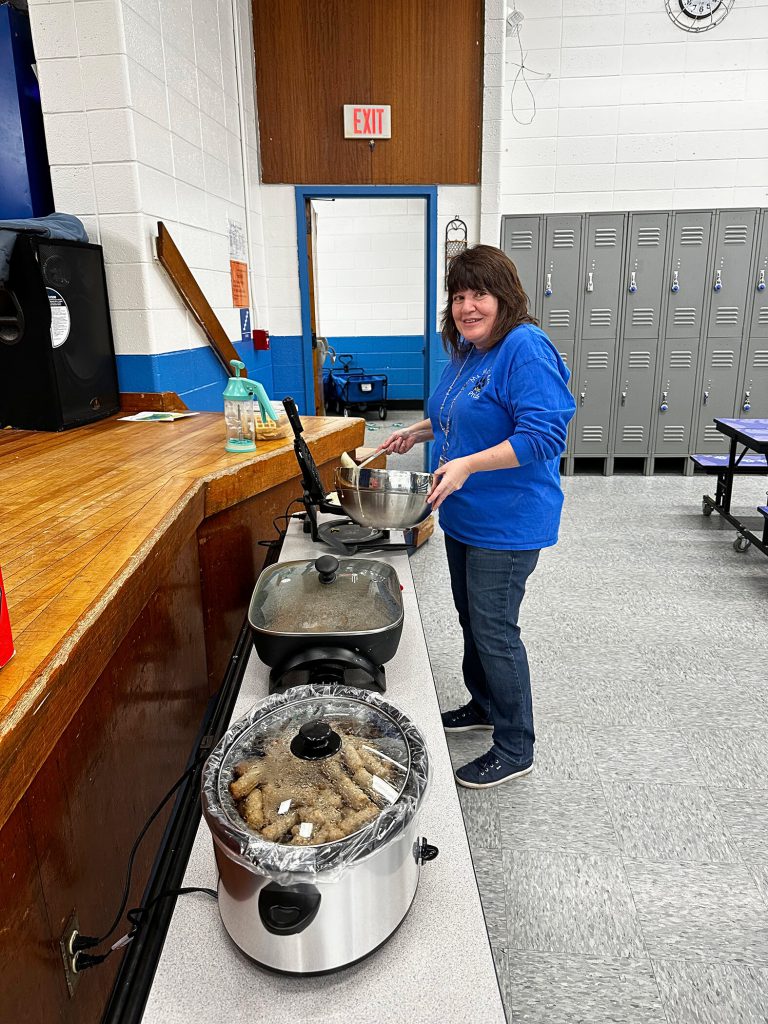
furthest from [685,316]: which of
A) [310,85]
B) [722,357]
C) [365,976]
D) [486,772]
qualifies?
[365,976]

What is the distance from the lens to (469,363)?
1781 millimetres

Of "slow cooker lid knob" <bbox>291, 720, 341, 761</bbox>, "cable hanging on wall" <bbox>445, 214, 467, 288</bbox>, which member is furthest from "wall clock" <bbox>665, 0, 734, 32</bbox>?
"slow cooker lid knob" <bbox>291, 720, 341, 761</bbox>

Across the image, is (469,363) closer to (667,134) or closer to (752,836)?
(752,836)

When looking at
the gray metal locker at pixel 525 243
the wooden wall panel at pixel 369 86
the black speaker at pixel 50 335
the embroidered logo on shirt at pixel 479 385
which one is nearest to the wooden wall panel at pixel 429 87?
the wooden wall panel at pixel 369 86

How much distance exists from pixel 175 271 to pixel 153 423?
2.46 feet

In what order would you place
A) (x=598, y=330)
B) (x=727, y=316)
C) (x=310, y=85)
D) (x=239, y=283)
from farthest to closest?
(x=598, y=330) < (x=727, y=316) < (x=310, y=85) < (x=239, y=283)

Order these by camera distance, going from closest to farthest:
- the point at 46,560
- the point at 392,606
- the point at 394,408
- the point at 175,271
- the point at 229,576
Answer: the point at 46,560
the point at 392,606
the point at 229,576
the point at 175,271
the point at 394,408

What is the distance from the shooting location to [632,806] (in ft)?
Result: 6.48

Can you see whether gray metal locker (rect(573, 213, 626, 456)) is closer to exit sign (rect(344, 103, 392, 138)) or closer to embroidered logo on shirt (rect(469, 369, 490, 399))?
exit sign (rect(344, 103, 392, 138))

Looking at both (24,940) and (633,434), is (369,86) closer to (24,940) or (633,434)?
(633,434)

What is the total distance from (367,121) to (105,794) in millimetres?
5049

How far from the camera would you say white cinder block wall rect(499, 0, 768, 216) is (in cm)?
516

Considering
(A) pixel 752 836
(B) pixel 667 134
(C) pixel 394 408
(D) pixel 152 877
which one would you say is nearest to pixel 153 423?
(D) pixel 152 877

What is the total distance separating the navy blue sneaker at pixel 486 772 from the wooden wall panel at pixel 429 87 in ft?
14.7
